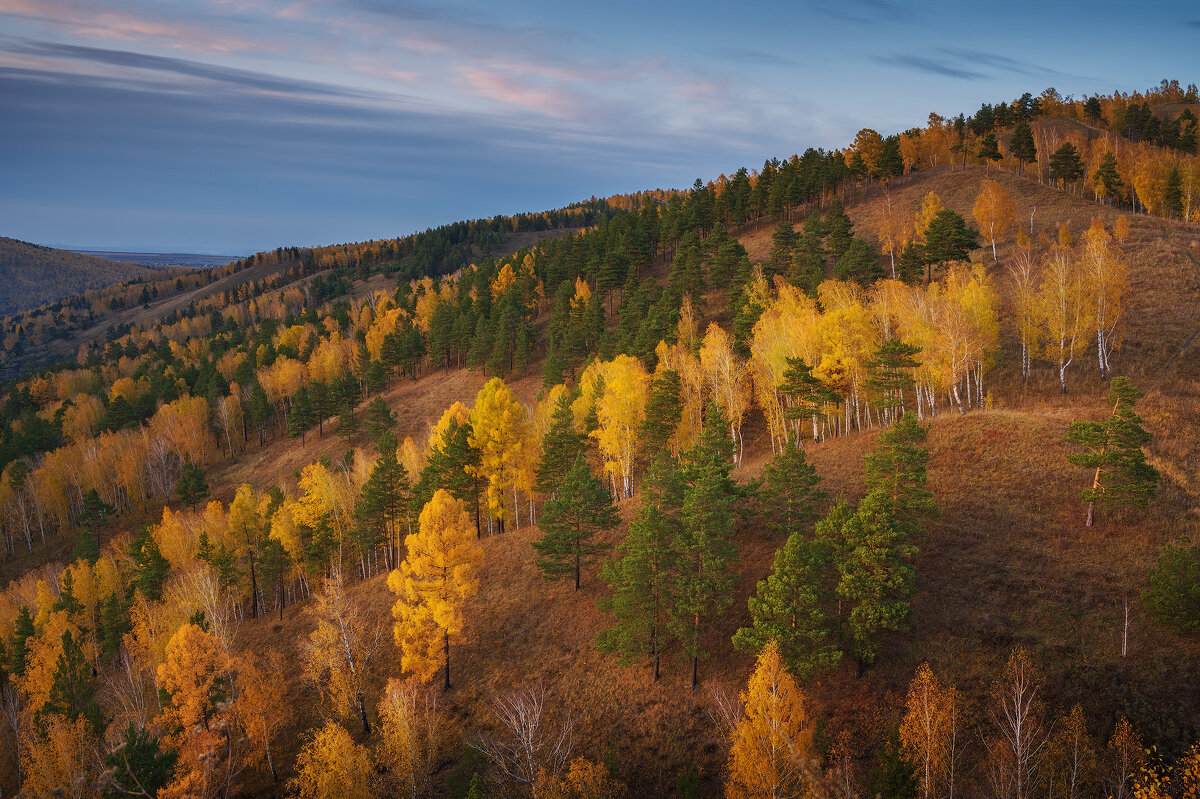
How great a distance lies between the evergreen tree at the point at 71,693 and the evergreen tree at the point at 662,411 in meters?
41.9

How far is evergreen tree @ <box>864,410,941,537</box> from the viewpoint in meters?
31.0

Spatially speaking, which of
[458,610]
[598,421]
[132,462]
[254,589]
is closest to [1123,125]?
A: [598,421]

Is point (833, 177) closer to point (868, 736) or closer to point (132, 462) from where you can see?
point (868, 736)

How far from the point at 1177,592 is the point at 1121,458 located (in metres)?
9.66

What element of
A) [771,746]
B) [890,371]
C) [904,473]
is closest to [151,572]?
[771,746]

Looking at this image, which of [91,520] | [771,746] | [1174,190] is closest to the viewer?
[771,746]

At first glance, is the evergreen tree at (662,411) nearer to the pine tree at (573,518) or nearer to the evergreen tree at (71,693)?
the pine tree at (573,518)

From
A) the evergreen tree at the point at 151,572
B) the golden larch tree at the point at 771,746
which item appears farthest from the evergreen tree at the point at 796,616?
the evergreen tree at the point at 151,572

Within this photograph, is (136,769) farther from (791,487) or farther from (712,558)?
(791,487)

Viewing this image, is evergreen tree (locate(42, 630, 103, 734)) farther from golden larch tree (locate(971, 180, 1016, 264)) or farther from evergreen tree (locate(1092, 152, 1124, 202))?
evergreen tree (locate(1092, 152, 1124, 202))

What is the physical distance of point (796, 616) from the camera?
2644 centimetres

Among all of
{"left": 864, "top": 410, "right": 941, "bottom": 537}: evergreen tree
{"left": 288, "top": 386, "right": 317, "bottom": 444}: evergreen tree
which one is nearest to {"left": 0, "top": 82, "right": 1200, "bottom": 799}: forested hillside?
{"left": 864, "top": 410, "right": 941, "bottom": 537}: evergreen tree

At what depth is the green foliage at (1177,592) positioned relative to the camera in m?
24.6

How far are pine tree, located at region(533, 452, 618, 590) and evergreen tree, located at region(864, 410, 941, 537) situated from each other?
55.4 feet
